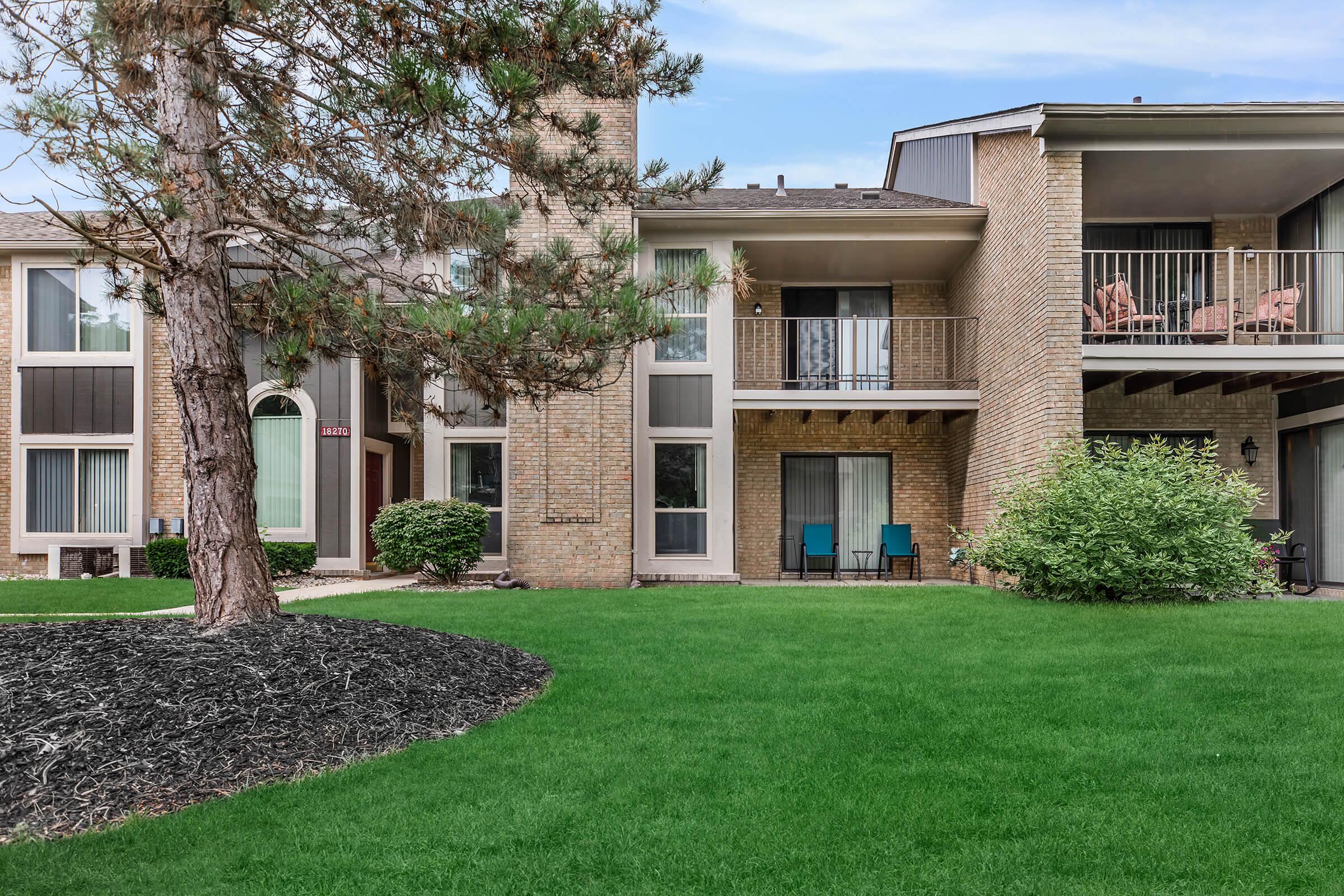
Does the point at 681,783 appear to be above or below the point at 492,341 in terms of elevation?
below

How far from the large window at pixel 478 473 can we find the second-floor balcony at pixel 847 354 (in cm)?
404

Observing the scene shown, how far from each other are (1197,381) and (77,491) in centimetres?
1678

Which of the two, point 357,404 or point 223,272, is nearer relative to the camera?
point 223,272

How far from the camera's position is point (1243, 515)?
29.4 ft

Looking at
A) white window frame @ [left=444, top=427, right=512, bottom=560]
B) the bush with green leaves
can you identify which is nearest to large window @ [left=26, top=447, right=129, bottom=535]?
white window frame @ [left=444, top=427, right=512, bottom=560]

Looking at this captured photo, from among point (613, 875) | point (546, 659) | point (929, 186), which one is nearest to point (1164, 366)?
point (929, 186)

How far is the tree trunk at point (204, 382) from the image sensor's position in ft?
18.2

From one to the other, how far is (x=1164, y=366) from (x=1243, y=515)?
7.86 ft

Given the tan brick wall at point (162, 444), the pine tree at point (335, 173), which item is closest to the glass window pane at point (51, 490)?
the tan brick wall at point (162, 444)

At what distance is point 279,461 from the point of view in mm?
14102

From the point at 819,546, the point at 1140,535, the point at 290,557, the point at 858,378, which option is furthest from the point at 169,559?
the point at 1140,535

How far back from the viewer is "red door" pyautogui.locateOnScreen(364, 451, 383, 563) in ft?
47.4

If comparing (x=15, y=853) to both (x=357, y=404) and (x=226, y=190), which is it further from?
(x=357, y=404)

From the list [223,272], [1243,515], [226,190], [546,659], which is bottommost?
[546,659]
